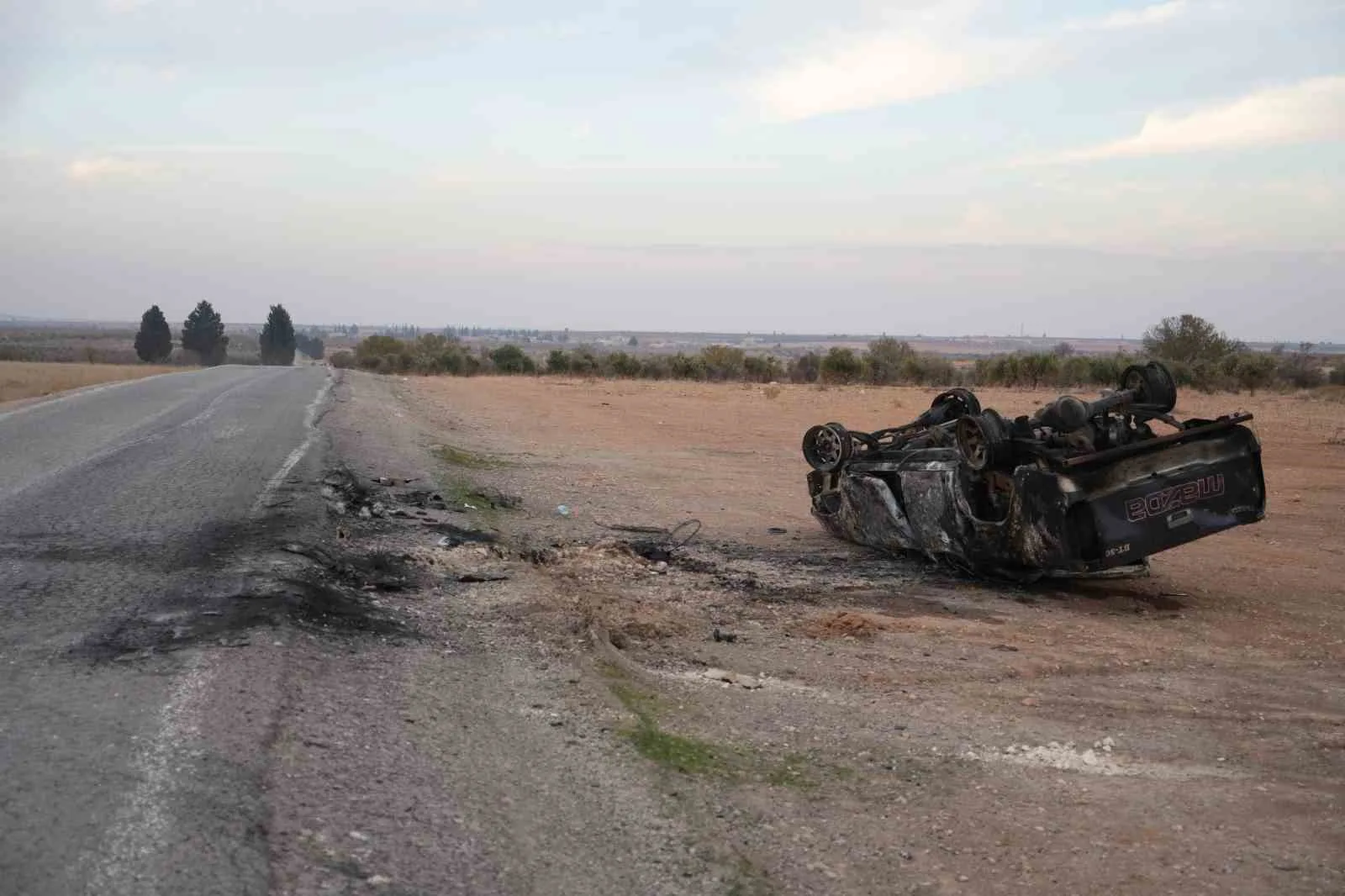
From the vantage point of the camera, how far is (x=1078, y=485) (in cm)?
728

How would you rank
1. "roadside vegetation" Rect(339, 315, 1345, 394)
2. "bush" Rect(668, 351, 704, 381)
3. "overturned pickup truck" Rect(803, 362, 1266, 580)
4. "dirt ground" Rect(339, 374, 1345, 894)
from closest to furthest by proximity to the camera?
"dirt ground" Rect(339, 374, 1345, 894) → "overturned pickup truck" Rect(803, 362, 1266, 580) → "roadside vegetation" Rect(339, 315, 1345, 394) → "bush" Rect(668, 351, 704, 381)

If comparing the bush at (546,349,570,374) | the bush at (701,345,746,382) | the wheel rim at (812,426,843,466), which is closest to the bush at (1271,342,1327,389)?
the bush at (701,345,746,382)

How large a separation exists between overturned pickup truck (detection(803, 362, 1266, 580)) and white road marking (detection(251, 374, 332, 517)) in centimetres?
522

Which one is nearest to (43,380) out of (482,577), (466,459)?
(466,459)

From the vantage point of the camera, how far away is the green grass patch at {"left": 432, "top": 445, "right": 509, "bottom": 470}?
47.4ft

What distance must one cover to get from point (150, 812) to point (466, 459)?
38.2 feet

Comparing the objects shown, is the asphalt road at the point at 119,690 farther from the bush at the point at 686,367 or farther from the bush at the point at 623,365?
the bush at the point at 623,365

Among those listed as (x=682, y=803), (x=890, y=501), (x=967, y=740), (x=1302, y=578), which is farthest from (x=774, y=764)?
(x=1302, y=578)

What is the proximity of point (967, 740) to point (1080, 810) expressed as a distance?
0.74 meters

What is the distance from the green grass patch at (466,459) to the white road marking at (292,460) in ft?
5.55

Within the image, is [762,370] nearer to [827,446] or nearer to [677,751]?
[827,446]

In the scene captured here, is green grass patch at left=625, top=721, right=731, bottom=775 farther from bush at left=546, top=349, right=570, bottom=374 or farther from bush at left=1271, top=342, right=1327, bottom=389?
bush at left=546, top=349, right=570, bottom=374

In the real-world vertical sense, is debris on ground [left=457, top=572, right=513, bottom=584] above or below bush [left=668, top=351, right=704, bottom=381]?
below

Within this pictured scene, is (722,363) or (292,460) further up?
(722,363)
